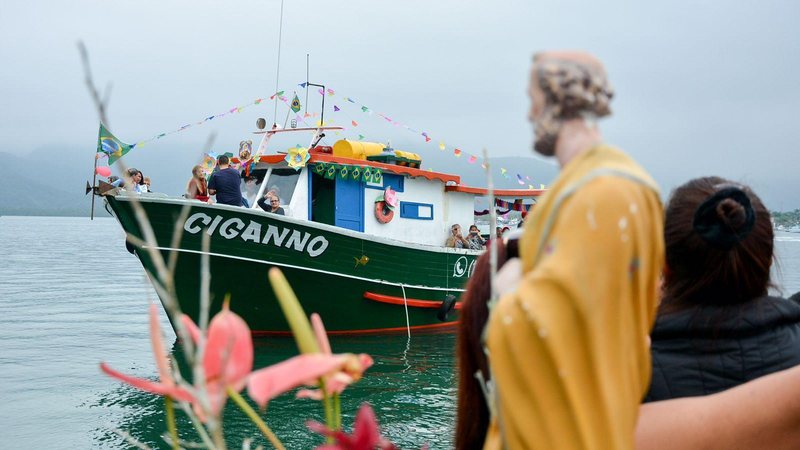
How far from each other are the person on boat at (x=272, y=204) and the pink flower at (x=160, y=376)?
10.3 metres

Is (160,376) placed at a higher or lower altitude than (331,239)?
higher

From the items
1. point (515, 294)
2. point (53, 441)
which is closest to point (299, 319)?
point (515, 294)

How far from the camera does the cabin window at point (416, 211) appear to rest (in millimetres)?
12898

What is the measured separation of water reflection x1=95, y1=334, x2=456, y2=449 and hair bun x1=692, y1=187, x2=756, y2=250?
637 cm

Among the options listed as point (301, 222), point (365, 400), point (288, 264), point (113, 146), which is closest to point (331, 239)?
point (301, 222)

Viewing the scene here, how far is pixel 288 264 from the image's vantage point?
1120cm

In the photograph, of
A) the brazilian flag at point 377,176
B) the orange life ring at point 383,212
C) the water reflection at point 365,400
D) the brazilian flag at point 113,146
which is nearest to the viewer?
the brazilian flag at point 113,146

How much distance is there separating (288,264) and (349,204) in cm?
146

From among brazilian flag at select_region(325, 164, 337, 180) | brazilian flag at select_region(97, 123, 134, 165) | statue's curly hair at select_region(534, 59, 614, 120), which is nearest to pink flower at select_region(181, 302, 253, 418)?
brazilian flag at select_region(97, 123, 134, 165)

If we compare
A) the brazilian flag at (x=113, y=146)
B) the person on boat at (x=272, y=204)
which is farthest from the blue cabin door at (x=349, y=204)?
the brazilian flag at (x=113, y=146)

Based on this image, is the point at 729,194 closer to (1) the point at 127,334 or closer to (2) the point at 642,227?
(2) the point at 642,227

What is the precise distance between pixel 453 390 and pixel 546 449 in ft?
31.4

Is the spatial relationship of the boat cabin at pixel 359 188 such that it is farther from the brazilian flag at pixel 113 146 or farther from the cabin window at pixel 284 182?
the brazilian flag at pixel 113 146

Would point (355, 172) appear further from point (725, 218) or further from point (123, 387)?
point (725, 218)
